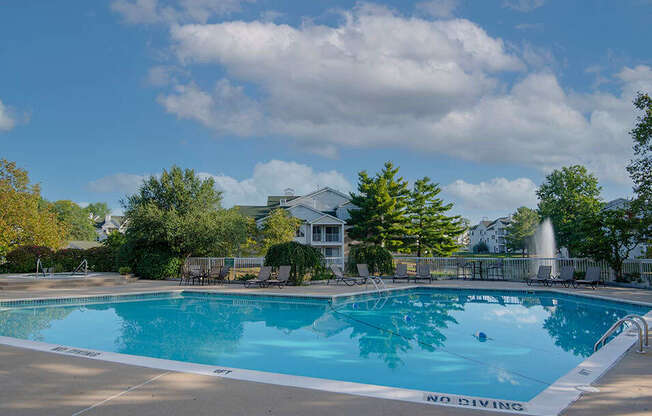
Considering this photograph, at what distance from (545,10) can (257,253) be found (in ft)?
68.3

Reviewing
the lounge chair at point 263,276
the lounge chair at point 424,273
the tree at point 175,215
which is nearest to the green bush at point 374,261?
the lounge chair at point 424,273

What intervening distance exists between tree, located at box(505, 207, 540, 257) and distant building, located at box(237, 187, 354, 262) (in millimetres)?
30332

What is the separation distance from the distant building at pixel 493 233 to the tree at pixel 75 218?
235 ft

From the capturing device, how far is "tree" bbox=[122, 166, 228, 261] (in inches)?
793

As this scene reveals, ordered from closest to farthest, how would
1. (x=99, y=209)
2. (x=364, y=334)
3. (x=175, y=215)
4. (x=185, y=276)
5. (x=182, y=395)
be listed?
(x=182, y=395) < (x=364, y=334) < (x=185, y=276) < (x=175, y=215) < (x=99, y=209)

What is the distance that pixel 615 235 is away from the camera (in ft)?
56.9

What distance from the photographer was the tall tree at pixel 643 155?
17.2 meters

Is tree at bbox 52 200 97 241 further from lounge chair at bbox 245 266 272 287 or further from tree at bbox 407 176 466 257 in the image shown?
lounge chair at bbox 245 266 272 287

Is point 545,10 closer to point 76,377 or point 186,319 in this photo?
point 186,319

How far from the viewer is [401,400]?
4293 mm

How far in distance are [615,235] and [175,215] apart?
1912 centimetres

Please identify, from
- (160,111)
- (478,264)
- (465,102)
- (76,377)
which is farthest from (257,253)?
(76,377)

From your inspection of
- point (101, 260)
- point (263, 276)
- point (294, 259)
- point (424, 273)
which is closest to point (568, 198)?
point (424, 273)

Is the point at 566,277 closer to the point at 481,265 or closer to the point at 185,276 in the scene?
the point at 481,265
